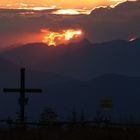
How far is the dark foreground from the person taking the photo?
21073 millimetres

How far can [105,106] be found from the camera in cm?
2500

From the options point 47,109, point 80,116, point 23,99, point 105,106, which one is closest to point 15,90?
point 23,99

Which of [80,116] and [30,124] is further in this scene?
[80,116]

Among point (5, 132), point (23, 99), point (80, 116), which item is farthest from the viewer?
point (23, 99)

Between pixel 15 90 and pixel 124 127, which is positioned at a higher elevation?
pixel 15 90

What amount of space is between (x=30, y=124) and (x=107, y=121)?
264cm

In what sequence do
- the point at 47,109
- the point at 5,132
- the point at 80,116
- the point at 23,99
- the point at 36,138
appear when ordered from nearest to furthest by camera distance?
the point at 36,138
the point at 5,132
the point at 80,116
the point at 23,99
the point at 47,109

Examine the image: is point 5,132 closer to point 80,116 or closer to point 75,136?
point 75,136

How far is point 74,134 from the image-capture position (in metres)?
21.8

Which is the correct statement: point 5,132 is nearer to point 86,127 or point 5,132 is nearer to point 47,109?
point 86,127

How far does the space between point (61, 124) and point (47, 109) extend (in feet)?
61.8

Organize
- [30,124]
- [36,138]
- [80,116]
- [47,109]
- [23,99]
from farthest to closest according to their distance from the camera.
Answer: [47,109] < [23,99] < [80,116] < [30,124] < [36,138]

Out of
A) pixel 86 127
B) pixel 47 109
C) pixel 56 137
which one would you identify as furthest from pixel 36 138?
pixel 47 109

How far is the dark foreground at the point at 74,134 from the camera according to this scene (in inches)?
830
